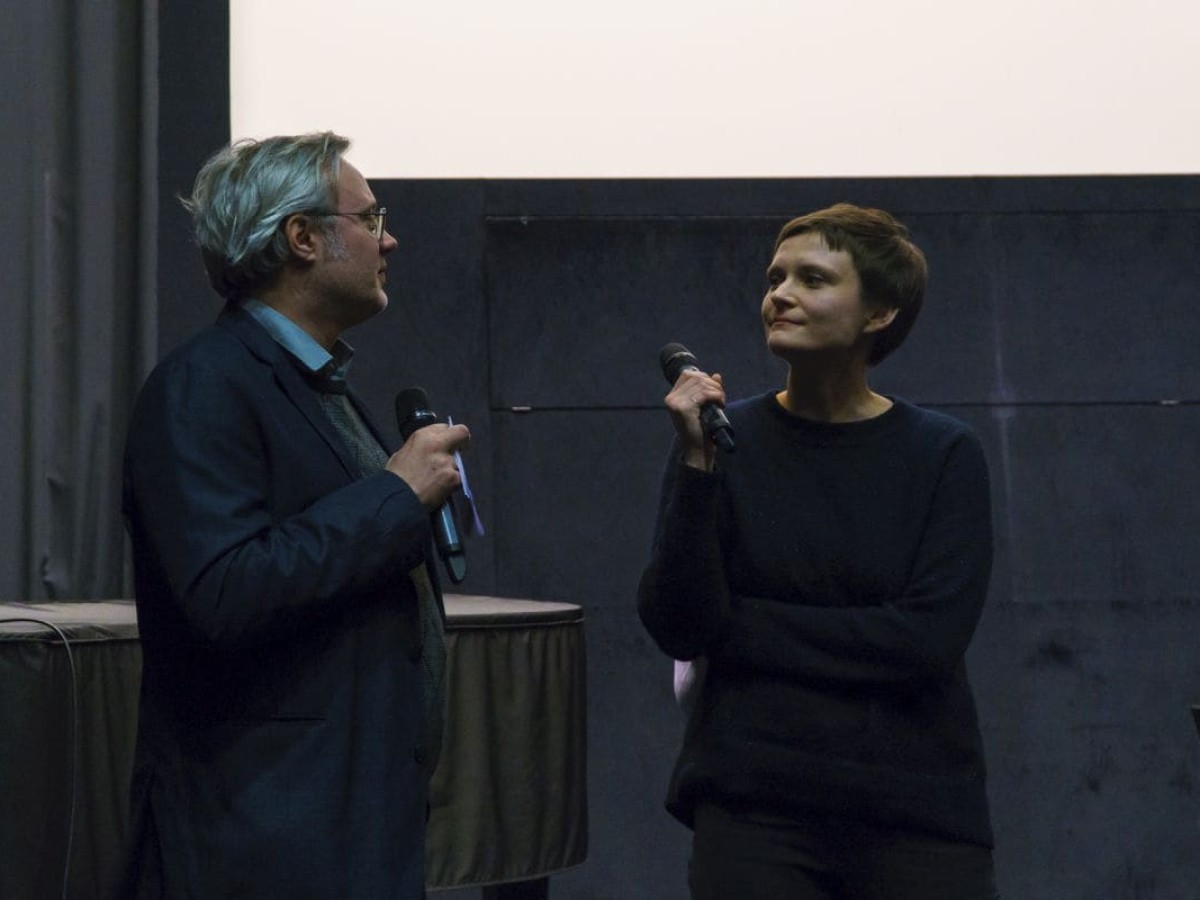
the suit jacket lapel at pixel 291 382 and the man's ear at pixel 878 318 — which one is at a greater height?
the man's ear at pixel 878 318

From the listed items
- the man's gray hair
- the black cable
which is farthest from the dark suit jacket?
the black cable

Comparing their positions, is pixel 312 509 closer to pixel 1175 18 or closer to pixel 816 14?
pixel 816 14

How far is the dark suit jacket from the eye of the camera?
1526 mm

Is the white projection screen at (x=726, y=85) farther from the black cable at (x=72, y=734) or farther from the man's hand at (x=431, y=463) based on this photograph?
the man's hand at (x=431, y=463)

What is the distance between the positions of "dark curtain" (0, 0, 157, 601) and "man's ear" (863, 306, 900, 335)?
82.4 inches

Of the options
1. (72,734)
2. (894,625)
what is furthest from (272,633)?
(72,734)

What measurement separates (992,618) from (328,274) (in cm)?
248

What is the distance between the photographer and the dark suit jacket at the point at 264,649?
1526mm

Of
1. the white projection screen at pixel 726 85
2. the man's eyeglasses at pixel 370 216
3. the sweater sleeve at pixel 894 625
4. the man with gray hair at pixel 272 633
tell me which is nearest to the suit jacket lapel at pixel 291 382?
the man with gray hair at pixel 272 633

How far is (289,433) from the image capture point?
1.62 meters

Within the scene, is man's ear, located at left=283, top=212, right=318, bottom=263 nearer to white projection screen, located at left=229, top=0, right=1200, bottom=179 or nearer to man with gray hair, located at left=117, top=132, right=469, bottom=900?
man with gray hair, located at left=117, top=132, right=469, bottom=900

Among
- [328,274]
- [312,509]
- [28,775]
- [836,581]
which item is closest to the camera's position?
[312,509]

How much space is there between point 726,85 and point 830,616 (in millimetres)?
2175

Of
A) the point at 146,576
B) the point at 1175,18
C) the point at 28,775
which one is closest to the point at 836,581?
the point at 146,576
